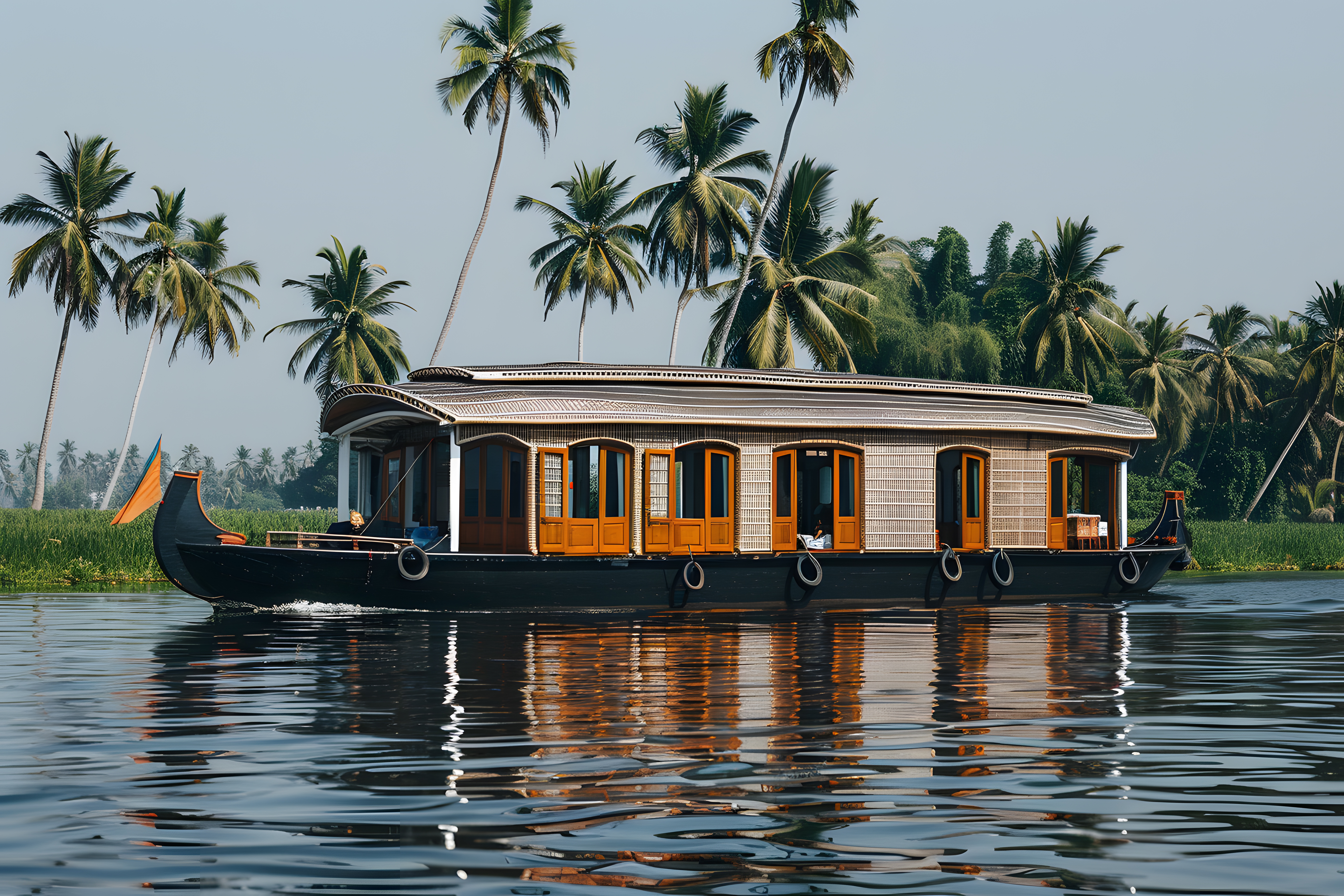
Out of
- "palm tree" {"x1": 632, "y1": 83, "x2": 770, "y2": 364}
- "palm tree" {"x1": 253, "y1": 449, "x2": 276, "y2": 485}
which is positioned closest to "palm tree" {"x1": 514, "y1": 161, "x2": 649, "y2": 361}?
"palm tree" {"x1": 632, "y1": 83, "x2": 770, "y2": 364}

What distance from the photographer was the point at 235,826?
15.9 feet

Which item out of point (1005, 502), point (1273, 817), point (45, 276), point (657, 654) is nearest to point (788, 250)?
point (1005, 502)

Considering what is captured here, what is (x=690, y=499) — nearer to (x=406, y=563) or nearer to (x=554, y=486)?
(x=554, y=486)

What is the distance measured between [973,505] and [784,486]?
2768 millimetres

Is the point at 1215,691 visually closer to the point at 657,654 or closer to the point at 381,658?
the point at 657,654

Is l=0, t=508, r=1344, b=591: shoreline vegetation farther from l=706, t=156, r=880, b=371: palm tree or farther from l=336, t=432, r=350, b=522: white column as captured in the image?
l=706, t=156, r=880, b=371: palm tree

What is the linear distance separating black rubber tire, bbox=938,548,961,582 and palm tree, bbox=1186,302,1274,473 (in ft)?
118

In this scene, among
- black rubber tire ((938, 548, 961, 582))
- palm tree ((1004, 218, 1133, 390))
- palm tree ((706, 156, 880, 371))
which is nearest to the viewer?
black rubber tire ((938, 548, 961, 582))

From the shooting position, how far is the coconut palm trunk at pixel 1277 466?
4894cm

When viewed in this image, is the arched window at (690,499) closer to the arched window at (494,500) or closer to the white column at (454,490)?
the arched window at (494,500)

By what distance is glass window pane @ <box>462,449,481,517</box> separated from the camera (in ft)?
53.4

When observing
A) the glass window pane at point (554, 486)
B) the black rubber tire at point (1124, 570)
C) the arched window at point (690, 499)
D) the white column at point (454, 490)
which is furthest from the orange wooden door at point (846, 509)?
the white column at point (454, 490)

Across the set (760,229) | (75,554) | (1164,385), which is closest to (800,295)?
(760,229)

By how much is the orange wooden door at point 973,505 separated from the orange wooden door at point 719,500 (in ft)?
11.5
